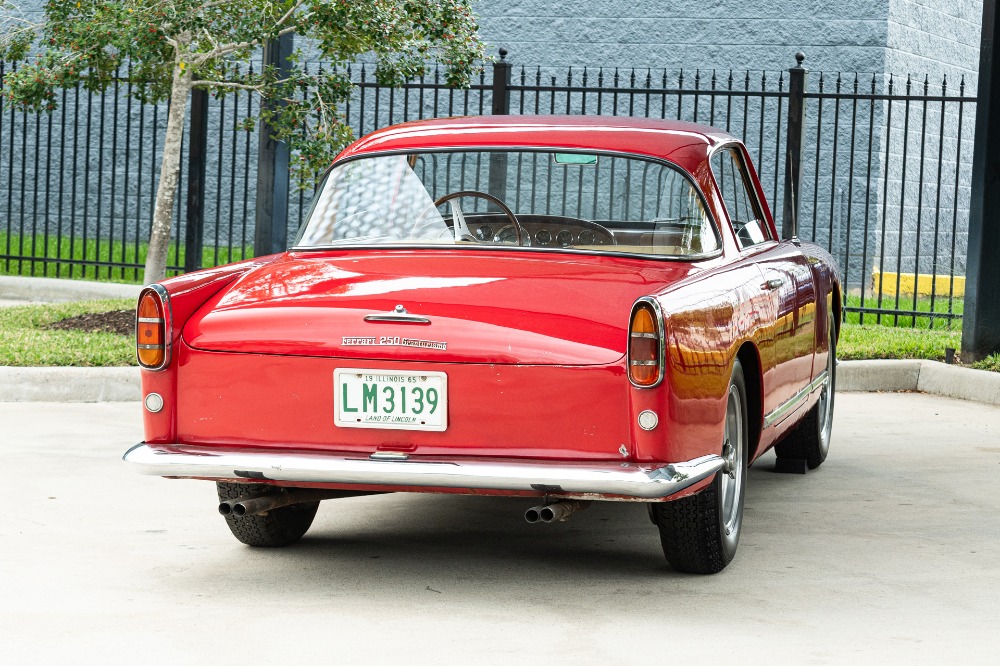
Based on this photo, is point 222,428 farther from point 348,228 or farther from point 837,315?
point 837,315

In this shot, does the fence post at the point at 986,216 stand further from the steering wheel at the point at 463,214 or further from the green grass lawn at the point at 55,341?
the green grass lawn at the point at 55,341

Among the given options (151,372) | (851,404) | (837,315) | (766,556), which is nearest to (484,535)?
(766,556)

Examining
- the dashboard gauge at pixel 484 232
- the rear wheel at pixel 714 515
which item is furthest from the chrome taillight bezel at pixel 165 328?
the rear wheel at pixel 714 515

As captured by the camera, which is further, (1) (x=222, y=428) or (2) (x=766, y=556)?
(2) (x=766, y=556)

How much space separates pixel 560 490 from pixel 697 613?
0.60 meters

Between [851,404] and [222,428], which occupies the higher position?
[222,428]

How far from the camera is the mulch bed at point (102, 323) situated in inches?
409

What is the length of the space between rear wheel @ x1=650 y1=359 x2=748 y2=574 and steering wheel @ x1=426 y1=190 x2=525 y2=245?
1115 mm

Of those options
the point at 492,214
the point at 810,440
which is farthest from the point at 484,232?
the point at 810,440

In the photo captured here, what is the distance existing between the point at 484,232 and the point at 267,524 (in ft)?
4.65

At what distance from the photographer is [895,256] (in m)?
15.6

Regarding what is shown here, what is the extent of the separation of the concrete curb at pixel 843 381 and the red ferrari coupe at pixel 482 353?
11.5 feet

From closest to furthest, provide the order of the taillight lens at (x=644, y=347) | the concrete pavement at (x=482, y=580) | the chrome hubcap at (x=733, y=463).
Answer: the concrete pavement at (x=482, y=580), the taillight lens at (x=644, y=347), the chrome hubcap at (x=733, y=463)

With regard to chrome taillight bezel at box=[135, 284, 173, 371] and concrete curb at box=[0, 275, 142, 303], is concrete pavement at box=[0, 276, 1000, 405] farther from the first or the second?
chrome taillight bezel at box=[135, 284, 173, 371]
